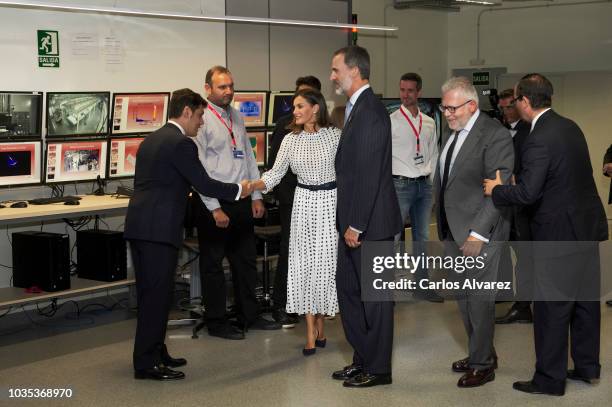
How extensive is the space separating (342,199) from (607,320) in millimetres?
2645

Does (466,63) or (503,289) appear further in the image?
(466,63)

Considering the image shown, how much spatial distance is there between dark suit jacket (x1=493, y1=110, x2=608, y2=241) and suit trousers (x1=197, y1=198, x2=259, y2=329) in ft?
6.54

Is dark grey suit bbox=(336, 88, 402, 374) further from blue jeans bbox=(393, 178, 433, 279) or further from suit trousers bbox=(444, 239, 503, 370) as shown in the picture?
blue jeans bbox=(393, 178, 433, 279)

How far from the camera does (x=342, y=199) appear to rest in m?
4.35

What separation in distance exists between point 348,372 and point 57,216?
2164 mm

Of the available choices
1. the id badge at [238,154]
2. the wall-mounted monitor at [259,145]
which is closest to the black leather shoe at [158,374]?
the id badge at [238,154]

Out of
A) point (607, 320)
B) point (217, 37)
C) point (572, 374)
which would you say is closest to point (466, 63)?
point (217, 37)

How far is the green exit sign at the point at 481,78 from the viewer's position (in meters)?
11.9

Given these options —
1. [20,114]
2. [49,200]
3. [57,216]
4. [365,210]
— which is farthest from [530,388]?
[20,114]

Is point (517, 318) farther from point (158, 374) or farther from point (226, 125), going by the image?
point (158, 374)

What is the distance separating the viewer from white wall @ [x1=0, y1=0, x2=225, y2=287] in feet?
19.9

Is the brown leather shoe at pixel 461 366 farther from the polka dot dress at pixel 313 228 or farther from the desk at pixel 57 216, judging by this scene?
the desk at pixel 57 216

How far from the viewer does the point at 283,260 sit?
5.96m

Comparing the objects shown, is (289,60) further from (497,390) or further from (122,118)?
(497,390)
